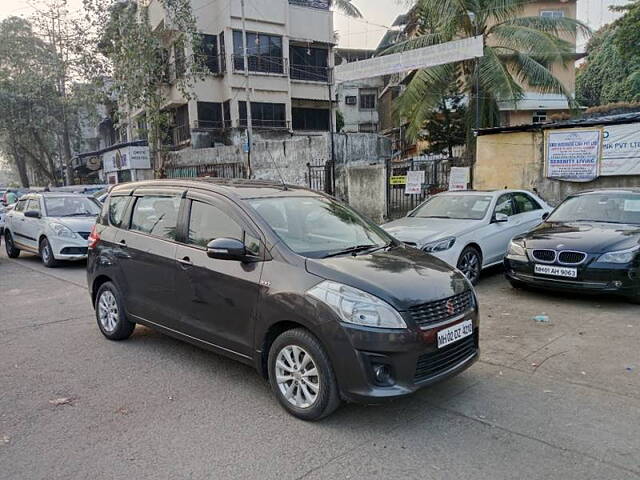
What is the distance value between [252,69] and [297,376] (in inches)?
1085

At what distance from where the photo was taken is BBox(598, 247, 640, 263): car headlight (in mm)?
6051

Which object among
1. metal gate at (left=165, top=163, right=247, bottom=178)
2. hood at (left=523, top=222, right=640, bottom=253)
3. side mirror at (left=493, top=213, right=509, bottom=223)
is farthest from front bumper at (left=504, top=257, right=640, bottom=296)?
metal gate at (left=165, top=163, right=247, bottom=178)

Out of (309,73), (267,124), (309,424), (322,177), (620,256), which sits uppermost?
(309,73)

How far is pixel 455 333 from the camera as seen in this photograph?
3.64 m

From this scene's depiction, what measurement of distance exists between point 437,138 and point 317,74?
11966 mm

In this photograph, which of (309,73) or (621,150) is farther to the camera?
(309,73)

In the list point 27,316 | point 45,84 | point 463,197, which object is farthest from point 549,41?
→ point 45,84

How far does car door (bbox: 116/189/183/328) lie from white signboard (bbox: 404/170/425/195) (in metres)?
9.03

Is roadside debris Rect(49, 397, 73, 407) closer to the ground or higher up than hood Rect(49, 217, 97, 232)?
closer to the ground

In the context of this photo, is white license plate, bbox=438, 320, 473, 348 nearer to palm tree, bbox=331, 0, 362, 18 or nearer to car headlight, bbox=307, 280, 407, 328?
car headlight, bbox=307, 280, 407, 328

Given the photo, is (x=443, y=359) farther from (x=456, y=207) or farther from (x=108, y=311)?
(x=456, y=207)

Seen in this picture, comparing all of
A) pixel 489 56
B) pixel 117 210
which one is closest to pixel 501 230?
pixel 117 210

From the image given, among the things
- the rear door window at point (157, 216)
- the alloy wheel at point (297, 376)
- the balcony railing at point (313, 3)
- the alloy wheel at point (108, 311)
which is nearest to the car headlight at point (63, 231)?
the alloy wheel at point (108, 311)

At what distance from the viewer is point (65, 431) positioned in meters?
3.49
